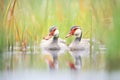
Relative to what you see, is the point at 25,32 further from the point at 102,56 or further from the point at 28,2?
the point at 102,56

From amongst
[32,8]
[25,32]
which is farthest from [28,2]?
[25,32]

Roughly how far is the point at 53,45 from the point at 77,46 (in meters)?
0.19

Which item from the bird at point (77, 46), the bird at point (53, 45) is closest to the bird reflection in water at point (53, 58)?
the bird at point (53, 45)

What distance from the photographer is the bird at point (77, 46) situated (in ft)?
5.83

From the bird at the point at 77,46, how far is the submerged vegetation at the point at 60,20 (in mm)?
40

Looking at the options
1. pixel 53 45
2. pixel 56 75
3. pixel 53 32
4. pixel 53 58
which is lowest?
pixel 56 75

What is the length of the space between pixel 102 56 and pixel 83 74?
0.68 ft

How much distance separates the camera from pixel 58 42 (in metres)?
1.79

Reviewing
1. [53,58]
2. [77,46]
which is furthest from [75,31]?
[53,58]

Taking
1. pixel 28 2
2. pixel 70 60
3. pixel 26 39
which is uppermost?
pixel 28 2

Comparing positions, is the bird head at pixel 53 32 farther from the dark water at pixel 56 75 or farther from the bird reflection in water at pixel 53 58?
the dark water at pixel 56 75

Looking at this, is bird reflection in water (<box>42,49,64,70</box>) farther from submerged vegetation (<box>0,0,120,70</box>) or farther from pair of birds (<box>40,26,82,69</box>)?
submerged vegetation (<box>0,0,120,70</box>)

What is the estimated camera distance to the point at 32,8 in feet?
5.96

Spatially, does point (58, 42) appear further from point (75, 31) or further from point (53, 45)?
point (75, 31)
